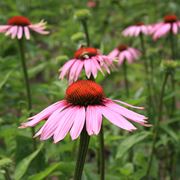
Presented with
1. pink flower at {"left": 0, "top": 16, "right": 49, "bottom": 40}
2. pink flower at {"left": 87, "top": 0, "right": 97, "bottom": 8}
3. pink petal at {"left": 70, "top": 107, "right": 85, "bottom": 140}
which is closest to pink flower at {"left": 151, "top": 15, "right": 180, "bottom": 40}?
pink flower at {"left": 0, "top": 16, "right": 49, "bottom": 40}

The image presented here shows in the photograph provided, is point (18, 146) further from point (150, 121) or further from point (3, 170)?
point (150, 121)

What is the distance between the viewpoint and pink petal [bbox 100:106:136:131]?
0.79 meters

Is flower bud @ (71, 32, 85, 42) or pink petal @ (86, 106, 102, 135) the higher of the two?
flower bud @ (71, 32, 85, 42)

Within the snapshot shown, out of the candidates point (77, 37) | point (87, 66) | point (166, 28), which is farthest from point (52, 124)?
point (166, 28)

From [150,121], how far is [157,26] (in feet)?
1.96

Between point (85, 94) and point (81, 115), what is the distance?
76mm

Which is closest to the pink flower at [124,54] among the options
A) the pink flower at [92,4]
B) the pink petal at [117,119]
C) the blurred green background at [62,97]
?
the blurred green background at [62,97]

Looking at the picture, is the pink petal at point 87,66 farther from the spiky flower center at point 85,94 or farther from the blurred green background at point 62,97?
the spiky flower center at point 85,94

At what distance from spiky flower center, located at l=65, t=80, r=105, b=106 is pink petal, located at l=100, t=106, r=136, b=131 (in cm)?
4

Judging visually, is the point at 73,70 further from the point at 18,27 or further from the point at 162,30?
the point at 162,30

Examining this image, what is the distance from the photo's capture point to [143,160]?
1.51m

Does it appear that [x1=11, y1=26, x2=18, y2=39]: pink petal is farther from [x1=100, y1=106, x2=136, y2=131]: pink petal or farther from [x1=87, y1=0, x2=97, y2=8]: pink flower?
[x1=87, y1=0, x2=97, y2=8]: pink flower

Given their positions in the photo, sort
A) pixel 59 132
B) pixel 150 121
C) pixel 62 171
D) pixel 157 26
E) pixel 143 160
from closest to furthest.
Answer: pixel 59 132 → pixel 62 171 → pixel 143 160 → pixel 150 121 → pixel 157 26

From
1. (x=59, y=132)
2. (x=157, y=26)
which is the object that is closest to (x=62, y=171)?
(x=59, y=132)
